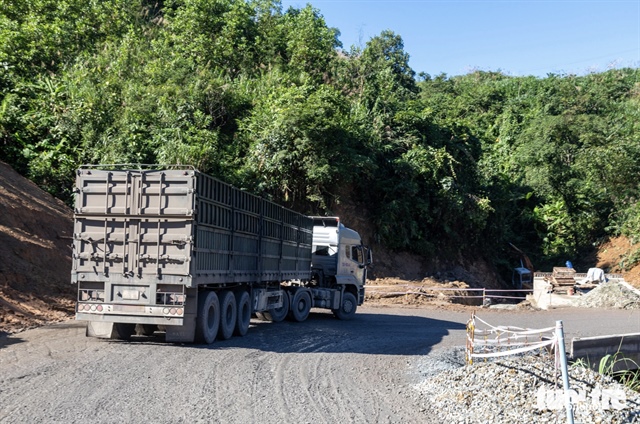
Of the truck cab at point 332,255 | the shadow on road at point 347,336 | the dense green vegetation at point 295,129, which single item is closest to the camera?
the shadow on road at point 347,336

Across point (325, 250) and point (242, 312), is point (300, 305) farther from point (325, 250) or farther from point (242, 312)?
point (242, 312)

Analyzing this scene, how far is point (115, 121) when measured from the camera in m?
31.5

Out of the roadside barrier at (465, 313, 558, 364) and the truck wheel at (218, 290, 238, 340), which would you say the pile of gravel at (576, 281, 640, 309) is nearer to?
the roadside barrier at (465, 313, 558, 364)

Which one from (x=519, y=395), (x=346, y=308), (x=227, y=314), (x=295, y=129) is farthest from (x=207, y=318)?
(x=295, y=129)

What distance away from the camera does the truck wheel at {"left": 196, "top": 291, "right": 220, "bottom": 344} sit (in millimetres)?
14000

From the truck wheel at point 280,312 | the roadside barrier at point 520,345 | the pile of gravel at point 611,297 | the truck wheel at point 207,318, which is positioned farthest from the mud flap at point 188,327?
the pile of gravel at point 611,297

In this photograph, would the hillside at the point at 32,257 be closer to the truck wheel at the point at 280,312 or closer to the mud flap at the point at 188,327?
the mud flap at the point at 188,327

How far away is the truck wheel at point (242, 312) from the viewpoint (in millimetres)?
16297

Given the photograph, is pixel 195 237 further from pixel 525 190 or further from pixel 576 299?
pixel 525 190

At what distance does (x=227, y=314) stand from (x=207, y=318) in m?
1.48

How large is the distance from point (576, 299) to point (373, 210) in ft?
37.0

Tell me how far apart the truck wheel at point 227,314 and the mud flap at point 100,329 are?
2477mm

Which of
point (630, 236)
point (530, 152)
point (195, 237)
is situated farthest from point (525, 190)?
point (195, 237)

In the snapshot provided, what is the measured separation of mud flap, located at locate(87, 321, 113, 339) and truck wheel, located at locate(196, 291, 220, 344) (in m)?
1.85
